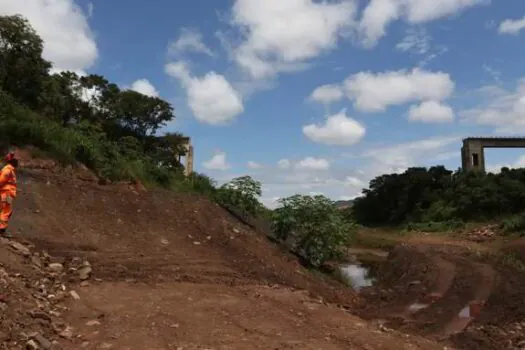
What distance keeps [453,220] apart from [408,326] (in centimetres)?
2361

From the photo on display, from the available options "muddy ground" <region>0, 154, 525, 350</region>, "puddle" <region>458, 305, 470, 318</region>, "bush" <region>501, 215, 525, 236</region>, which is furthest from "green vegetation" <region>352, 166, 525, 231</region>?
"puddle" <region>458, 305, 470, 318</region>

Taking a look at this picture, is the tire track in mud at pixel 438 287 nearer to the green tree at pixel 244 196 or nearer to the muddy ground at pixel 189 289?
the muddy ground at pixel 189 289

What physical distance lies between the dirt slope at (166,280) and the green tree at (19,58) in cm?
536

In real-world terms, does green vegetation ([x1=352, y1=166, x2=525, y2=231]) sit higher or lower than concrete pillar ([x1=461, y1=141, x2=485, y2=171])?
lower

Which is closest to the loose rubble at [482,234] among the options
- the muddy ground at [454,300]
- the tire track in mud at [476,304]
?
the muddy ground at [454,300]

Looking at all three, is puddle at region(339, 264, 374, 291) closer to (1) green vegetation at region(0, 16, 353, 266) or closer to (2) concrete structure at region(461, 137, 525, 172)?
(1) green vegetation at region(0, 16, 353, 266)

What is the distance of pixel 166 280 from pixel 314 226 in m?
5.98

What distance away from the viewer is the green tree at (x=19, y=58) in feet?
54.0

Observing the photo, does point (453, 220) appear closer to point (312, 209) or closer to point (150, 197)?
point (312, 209)

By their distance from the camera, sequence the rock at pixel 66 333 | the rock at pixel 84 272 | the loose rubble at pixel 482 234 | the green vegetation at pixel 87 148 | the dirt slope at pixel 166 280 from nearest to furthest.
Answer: the rock at pixel 66 333 < the dirt slope at pixel 166 280 < the rock at pixel 84 272 < the green vegetation at pixel 87 148 < the loose rubble at pixel 482 234

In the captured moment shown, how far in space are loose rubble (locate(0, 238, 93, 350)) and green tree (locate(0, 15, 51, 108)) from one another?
9.40m

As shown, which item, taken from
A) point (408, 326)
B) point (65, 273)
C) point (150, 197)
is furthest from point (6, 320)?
point (150, 197)

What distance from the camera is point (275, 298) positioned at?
28.6 feet

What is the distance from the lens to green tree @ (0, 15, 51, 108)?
54.0ft
